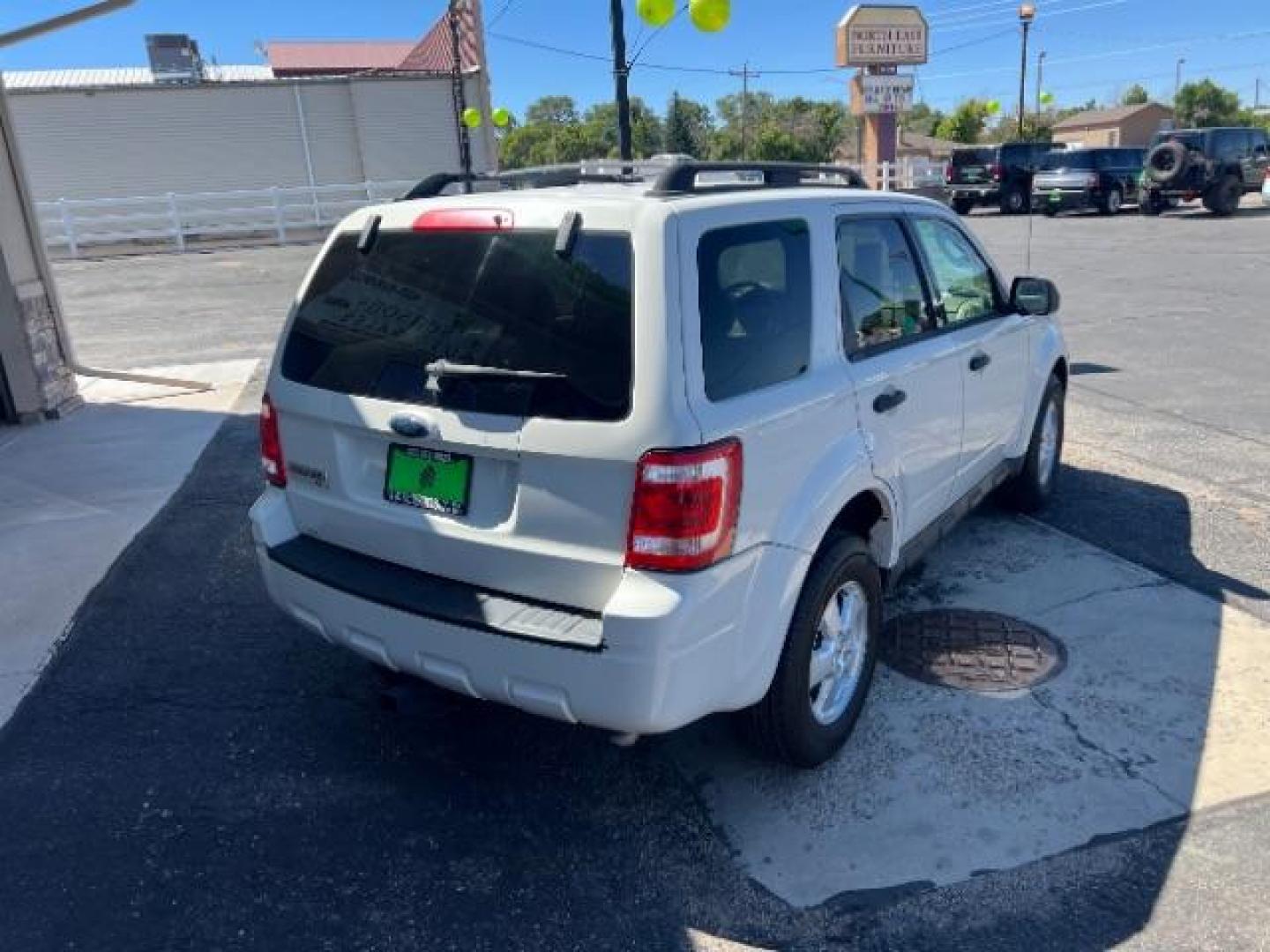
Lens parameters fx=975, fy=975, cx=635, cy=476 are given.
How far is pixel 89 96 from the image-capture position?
2702 centimetres

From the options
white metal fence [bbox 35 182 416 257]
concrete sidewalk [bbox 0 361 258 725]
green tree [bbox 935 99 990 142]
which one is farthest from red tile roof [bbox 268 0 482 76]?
green tree [bbox 935 99 990 142]

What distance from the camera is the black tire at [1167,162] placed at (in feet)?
78.0

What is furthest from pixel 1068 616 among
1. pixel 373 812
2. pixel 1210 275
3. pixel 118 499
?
pixel 1210 275

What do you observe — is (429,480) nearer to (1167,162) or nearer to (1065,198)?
(1167,162)

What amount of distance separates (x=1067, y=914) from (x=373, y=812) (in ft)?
6.43

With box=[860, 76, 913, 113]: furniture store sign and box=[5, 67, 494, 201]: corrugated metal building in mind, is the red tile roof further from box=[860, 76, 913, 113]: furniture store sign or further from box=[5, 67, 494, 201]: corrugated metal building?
box=[860, 76, 913, 113]: furniture store sign

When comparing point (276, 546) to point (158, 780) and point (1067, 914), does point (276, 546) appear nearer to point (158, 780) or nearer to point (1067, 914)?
point (158, 780)

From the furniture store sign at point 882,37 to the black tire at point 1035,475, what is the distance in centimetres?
2751

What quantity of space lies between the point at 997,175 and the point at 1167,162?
4.80m

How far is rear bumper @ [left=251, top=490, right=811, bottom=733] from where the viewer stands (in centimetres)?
240

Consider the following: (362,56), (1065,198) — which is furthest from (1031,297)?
(362,56)

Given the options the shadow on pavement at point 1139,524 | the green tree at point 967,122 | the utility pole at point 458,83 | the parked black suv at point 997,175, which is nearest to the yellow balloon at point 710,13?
the shadow on pavement at point 1139,524

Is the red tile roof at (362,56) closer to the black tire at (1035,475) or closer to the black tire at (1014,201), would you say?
the black tire at (1014,201)

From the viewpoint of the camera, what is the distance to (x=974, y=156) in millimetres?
28531
